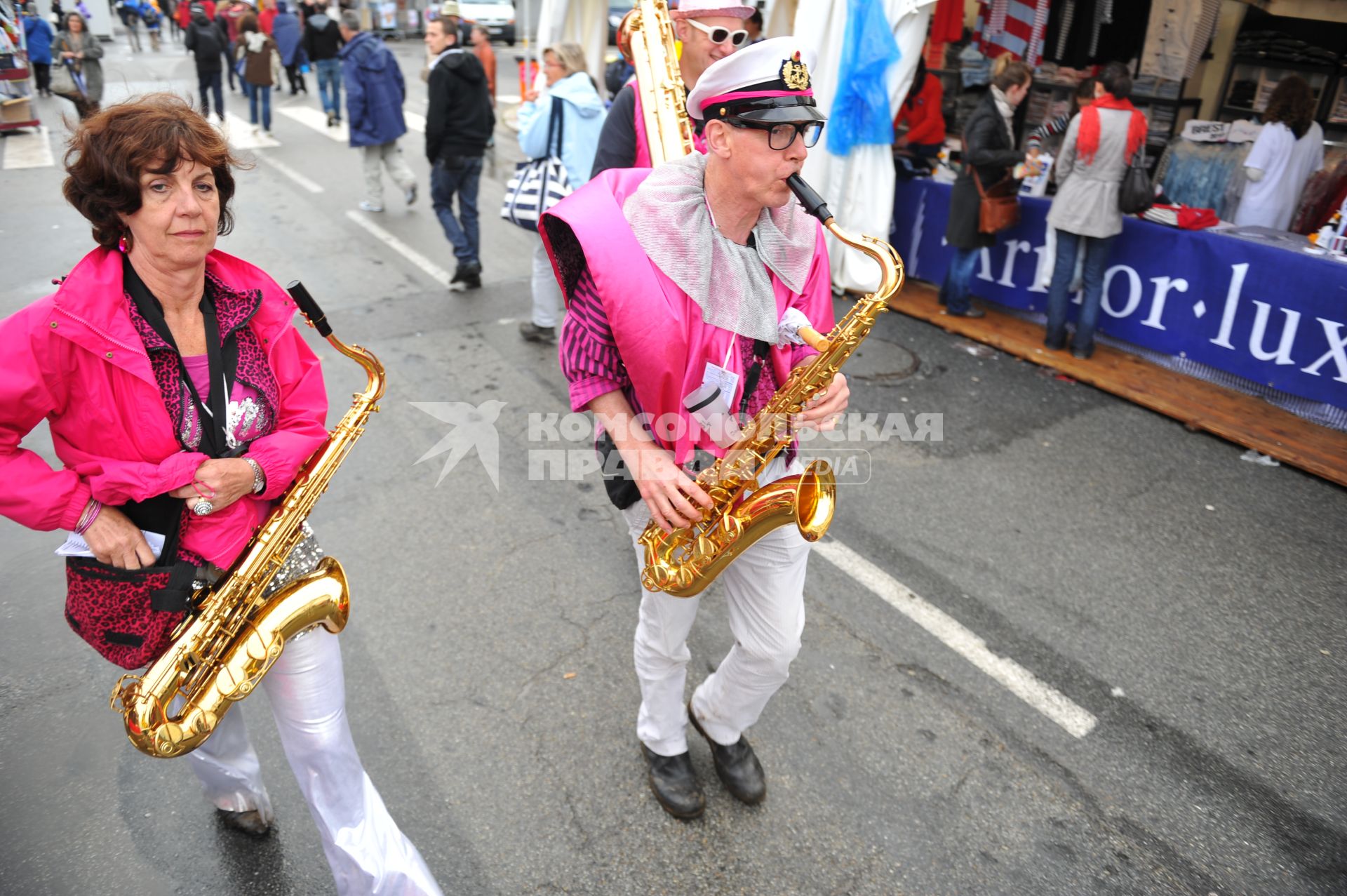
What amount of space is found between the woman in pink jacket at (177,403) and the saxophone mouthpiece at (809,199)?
1.38 meters

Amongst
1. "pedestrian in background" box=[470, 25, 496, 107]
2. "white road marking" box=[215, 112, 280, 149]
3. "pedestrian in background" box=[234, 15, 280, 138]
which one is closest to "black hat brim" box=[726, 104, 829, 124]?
"pedestrian in background" box=[470, 25, 496, 107]

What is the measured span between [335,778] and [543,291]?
15.2 ft

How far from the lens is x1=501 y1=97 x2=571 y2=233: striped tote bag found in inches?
231

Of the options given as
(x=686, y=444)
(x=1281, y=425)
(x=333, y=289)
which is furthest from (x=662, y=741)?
(x=333, y=289)

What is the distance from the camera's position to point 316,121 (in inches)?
593

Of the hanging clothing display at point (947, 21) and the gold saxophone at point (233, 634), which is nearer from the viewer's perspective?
the gold saxophone at point (233, 634)

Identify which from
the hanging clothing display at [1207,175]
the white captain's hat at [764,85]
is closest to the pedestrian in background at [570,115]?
the white captain's hat at [764,85]

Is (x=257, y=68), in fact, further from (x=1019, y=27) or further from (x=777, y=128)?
(x=777, y=128)

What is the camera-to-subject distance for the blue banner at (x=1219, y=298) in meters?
5.56

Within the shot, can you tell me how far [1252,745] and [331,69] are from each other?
15.7 meters

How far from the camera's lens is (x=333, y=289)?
7.55 m

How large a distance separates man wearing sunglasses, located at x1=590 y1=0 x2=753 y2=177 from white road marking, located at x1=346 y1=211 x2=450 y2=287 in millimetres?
3962

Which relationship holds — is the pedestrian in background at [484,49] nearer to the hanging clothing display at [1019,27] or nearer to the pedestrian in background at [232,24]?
the hanging clothing display at [1019,27]

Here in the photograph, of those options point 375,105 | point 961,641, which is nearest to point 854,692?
point 961,641
